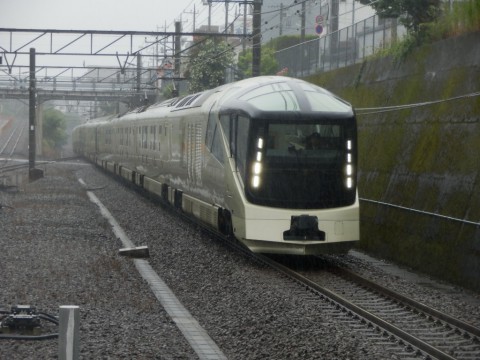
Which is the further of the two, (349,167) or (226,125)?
(226,125)

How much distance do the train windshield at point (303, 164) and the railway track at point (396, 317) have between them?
3.84 feet

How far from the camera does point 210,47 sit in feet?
150

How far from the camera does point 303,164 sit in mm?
14891

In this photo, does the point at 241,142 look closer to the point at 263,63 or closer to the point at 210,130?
the point at 210,130

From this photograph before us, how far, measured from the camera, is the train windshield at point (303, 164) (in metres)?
14.8

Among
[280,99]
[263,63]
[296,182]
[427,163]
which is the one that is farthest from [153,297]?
[263,63]

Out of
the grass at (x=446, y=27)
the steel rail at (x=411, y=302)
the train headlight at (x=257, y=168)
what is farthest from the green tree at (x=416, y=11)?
the steel rail at (x=411, y=302)

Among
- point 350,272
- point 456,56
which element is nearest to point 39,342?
point 350,272

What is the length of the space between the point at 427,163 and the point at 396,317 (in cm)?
575

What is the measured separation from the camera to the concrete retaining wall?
14188 millimetres

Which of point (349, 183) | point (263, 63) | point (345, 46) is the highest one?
point (263, 63)

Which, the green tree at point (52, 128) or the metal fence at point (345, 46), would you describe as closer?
the metal fence at point (345, 46)

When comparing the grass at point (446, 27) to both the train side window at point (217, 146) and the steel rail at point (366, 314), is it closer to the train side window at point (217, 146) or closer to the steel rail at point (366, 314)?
the train side window at point (217, 146)

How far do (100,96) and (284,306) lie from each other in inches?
2461
